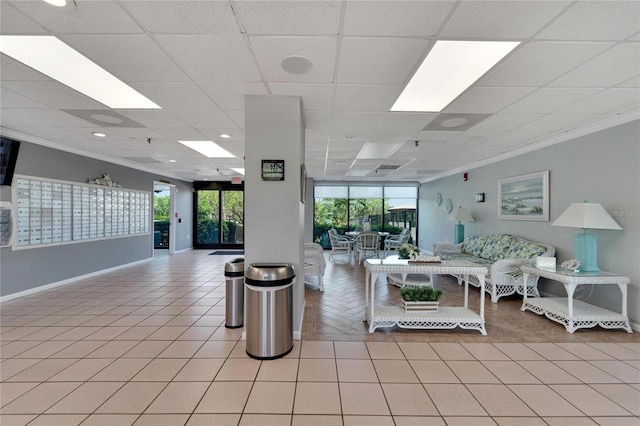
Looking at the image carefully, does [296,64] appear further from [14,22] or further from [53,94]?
[53,94]

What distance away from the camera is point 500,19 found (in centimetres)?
169

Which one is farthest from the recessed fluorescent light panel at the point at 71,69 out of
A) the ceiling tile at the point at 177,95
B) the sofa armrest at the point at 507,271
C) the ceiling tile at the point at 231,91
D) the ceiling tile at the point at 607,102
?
the sofa armrest at the point at 507,271

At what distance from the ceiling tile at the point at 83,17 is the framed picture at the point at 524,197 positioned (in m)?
5.67

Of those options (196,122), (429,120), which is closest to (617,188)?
(429,120)

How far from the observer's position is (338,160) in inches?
235

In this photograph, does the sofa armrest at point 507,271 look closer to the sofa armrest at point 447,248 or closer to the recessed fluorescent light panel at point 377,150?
the sofa armrest at point 447,248

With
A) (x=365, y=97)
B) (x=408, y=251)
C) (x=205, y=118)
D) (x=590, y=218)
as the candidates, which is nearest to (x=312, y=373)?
(x=408, y=251)

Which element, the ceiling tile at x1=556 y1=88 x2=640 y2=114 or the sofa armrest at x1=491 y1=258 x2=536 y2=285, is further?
the sofa armrest at x1=491 y1=258 x2=536 y2=285

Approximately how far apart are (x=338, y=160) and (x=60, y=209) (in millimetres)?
5450

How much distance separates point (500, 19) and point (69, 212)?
22.7 feet

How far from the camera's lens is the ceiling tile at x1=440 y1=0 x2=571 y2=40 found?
5.18 feet

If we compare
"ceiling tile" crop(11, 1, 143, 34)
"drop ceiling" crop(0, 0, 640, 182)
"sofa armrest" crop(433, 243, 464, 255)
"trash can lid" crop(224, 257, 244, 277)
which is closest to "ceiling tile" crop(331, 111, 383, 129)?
"drop ceiling" crop(0, 0, 640, 182)

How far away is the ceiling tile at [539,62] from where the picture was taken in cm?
195

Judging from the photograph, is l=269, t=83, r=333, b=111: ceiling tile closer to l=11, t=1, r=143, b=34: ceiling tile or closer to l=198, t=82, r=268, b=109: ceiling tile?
l=198, t=82, r=268, b=109: ceiling tile
